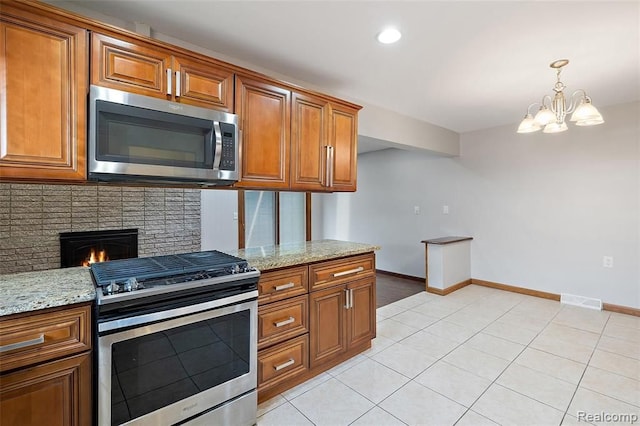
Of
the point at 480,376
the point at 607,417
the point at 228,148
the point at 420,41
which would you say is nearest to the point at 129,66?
the point at 228,148

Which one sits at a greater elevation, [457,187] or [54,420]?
[457,187]

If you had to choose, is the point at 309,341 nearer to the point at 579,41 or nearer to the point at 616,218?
the point at 579,41

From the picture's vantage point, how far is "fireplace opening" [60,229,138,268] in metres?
2.92

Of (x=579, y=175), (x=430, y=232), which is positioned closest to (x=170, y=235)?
(x=430, y=232)

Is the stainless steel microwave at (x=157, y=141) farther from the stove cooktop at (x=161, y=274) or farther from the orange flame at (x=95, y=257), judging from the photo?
the orange flame at (x=95, y=257)

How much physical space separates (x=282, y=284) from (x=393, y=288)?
3174 mm

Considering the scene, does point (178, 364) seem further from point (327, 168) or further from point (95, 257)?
point (95, 257)

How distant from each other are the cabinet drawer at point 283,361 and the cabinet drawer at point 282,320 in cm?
5

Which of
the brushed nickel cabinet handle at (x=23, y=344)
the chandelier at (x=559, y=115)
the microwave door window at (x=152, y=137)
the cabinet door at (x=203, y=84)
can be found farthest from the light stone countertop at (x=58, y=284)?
the chandelier at (x=559, y=115)

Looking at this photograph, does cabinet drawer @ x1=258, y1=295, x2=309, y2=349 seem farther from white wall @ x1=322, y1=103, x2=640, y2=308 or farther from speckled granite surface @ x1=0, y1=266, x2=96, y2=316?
white wall @ x1=322, y1=103, x2=640, y2=308

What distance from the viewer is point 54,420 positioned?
121 centimetres

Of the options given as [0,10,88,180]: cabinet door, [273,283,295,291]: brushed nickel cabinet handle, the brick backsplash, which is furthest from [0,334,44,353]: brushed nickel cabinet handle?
the brick backsplash

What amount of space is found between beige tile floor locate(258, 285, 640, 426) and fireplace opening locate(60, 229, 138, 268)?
2314 mm

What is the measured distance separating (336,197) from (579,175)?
13.1 ft
